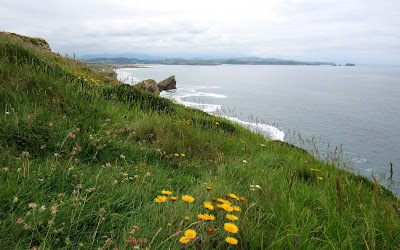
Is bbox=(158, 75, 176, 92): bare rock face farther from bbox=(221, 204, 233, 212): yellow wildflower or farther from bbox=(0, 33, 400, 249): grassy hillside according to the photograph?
bbox=(221, 204, 233, 212): yellow wildflower

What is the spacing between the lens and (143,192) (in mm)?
2912

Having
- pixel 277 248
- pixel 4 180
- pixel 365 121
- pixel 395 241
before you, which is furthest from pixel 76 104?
pixel 365 121

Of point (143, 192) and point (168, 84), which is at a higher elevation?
point (168, 84)

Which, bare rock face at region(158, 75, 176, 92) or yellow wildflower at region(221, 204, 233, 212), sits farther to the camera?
bare rock face at region(158, 75, 176, 92)

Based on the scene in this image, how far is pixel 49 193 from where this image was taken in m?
2.57

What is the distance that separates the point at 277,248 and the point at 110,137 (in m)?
3.12

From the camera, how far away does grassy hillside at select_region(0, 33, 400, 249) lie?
2074mm

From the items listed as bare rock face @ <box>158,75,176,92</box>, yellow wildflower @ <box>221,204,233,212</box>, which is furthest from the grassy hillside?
bare rock face @ <box>158,75,176,92</box>

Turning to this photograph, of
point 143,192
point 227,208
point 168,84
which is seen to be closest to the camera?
point 227,208

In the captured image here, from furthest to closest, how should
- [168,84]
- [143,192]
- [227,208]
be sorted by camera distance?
1. [168,84]
2. [143,192]
3. [227,208]

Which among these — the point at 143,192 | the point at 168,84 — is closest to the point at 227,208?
the point at 143,192

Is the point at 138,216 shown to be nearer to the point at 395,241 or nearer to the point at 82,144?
the point at 82,144

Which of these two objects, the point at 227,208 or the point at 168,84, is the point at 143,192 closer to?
the point at 227,208

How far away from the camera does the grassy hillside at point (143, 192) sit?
6.81 feet
